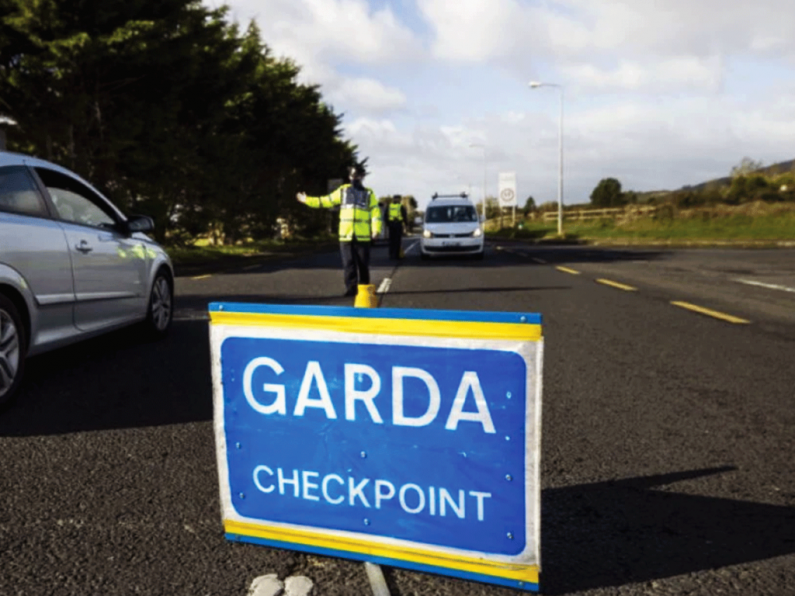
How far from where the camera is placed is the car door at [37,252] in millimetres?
4820

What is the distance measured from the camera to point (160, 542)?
2.76 meters

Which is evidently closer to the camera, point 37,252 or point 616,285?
point 37,252

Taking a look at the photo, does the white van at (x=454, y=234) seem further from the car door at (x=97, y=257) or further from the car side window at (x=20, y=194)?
the car side window at (x=20, y=194)

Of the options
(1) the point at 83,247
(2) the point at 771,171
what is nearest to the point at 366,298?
(1) the point at 83,247

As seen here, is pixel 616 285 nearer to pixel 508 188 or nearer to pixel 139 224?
pixel 139 224

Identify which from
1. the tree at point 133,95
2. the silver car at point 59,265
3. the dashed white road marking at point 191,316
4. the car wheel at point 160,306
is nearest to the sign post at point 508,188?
the tree at point 133,95

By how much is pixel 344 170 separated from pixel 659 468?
178 feet

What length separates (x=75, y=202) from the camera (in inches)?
243

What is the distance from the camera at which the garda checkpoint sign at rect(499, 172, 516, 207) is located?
62.2 m

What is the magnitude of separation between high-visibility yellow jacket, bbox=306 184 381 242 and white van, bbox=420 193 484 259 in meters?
11.5

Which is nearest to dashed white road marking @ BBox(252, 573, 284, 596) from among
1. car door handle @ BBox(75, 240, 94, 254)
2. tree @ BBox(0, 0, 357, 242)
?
car door handle @ BBox(75, 240, 94, 254)

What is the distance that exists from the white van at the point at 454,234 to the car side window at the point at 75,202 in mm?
16067

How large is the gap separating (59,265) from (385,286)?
784 centimetres

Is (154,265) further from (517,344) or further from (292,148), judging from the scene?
A: (292,148)
